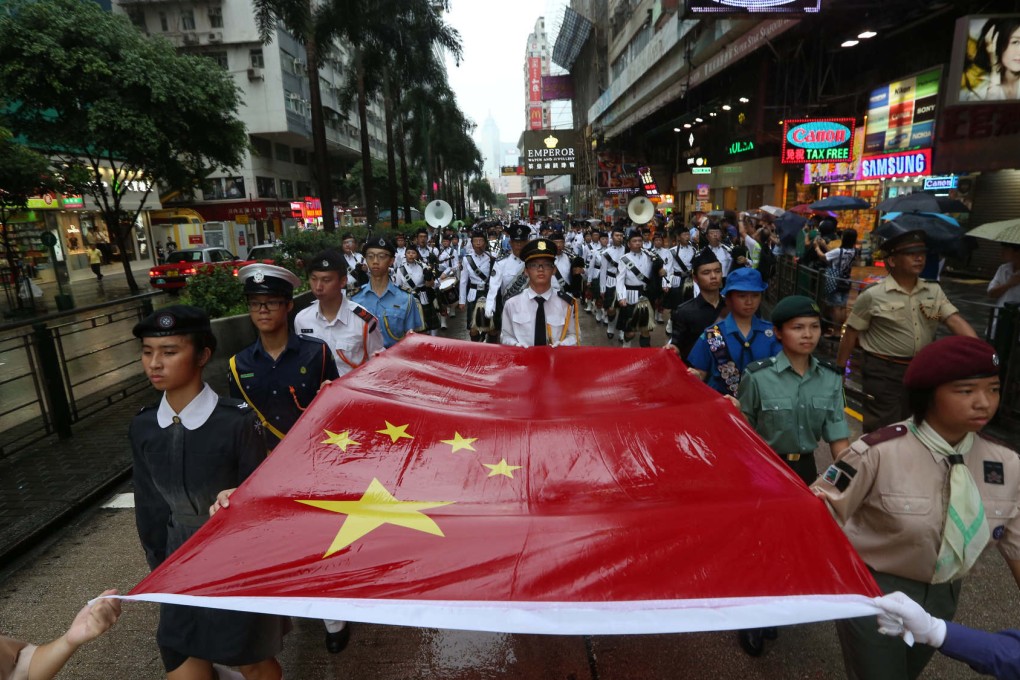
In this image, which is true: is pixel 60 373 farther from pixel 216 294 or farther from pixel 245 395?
pixel 245 395

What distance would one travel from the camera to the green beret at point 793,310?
3.21m

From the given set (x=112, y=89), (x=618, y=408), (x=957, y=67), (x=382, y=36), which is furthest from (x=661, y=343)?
(x=382, y=36)

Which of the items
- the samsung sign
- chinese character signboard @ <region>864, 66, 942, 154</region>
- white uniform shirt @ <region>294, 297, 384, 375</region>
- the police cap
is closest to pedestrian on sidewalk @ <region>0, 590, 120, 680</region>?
the police cap

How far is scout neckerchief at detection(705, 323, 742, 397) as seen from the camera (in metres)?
3.93

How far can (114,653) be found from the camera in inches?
135

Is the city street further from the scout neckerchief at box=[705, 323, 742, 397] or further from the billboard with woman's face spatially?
the billboard with woman's face

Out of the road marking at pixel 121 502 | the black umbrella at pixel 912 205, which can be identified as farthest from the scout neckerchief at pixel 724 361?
the black umbrella at pixel 912 205

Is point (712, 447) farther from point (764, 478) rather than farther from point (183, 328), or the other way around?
point (183, 328)

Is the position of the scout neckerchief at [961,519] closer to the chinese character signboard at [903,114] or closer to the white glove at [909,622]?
the white glove at [909,622]

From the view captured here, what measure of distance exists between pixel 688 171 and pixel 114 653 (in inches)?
1488

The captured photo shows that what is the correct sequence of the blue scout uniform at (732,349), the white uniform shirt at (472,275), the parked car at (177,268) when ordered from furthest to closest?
the parked car at (177,268), the white uniform shirt at (472,275), the blue scout uniform at (732,349)

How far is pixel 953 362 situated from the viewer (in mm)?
2076

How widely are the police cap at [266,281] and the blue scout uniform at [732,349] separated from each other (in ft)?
8.87

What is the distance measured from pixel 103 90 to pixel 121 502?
1920cm
